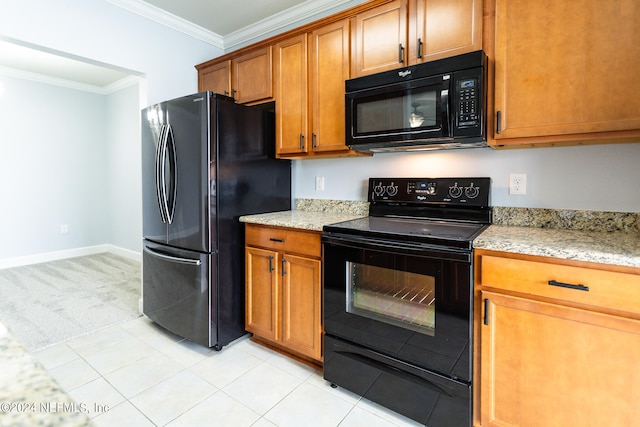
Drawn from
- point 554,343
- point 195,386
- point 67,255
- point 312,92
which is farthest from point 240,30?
point 67,255

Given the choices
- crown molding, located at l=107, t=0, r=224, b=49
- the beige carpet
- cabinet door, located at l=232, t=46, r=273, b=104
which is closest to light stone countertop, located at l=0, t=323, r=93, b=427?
the beige carpet

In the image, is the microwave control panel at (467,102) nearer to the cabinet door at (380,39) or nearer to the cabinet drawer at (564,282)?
the cabinet door at (380,39)

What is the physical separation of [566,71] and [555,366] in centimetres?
127

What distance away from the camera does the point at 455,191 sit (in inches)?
79.0

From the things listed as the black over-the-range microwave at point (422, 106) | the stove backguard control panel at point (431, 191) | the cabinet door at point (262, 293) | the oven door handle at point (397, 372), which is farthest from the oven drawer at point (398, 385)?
the black over-the-range microwave at point (422, 106)

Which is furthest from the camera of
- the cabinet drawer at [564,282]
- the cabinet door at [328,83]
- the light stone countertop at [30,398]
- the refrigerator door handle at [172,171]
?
the refrigerator door handle at [172,171]

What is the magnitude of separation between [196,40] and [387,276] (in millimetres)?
2865

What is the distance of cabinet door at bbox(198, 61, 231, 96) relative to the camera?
2.85 metres

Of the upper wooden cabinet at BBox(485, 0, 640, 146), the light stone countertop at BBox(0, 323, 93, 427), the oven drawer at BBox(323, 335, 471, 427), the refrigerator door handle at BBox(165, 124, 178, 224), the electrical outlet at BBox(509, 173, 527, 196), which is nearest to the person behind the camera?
the light stone countertop at BBox(0, 323, 93, 427)

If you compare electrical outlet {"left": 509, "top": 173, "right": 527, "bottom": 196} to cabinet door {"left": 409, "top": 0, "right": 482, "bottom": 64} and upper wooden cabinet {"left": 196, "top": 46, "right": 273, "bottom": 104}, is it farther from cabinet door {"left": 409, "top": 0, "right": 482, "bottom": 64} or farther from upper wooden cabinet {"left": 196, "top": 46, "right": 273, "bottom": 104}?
upper wooden cabinet {"left": 196, "top": 46, "right": 273, "bottom": 104}

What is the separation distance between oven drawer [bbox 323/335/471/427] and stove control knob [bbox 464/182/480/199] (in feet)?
3.31

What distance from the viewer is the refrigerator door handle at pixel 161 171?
7.75 ft

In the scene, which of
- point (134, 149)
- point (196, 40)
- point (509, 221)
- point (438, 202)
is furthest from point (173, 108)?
point (134, 149)

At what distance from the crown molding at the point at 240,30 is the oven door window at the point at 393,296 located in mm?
2080
